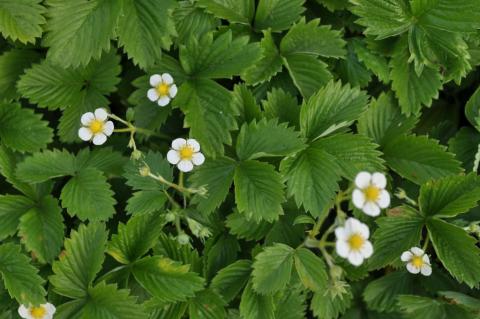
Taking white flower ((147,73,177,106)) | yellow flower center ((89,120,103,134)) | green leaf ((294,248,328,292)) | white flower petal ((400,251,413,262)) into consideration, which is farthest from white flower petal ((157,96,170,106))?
white flower petal ((400,251,413,262))

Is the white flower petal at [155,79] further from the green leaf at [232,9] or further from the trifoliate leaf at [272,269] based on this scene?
the trifoliate leaf at [272,269]

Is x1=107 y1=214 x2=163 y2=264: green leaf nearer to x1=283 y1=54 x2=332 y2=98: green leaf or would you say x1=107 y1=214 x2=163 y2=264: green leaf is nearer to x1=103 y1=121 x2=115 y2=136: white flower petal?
x1=103 y1=121 x2=115 y2=136: white flower petal

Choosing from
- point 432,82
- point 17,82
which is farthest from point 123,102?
point 432,82

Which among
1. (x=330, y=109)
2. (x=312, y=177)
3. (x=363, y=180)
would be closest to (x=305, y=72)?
(x=330, y=109)

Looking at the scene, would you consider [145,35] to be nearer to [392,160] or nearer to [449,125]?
[392,160]

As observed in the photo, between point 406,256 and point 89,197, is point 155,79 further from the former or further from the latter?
point 406,256

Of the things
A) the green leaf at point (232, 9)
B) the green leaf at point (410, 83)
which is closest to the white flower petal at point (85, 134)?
the green leaf at point (232, 9)
